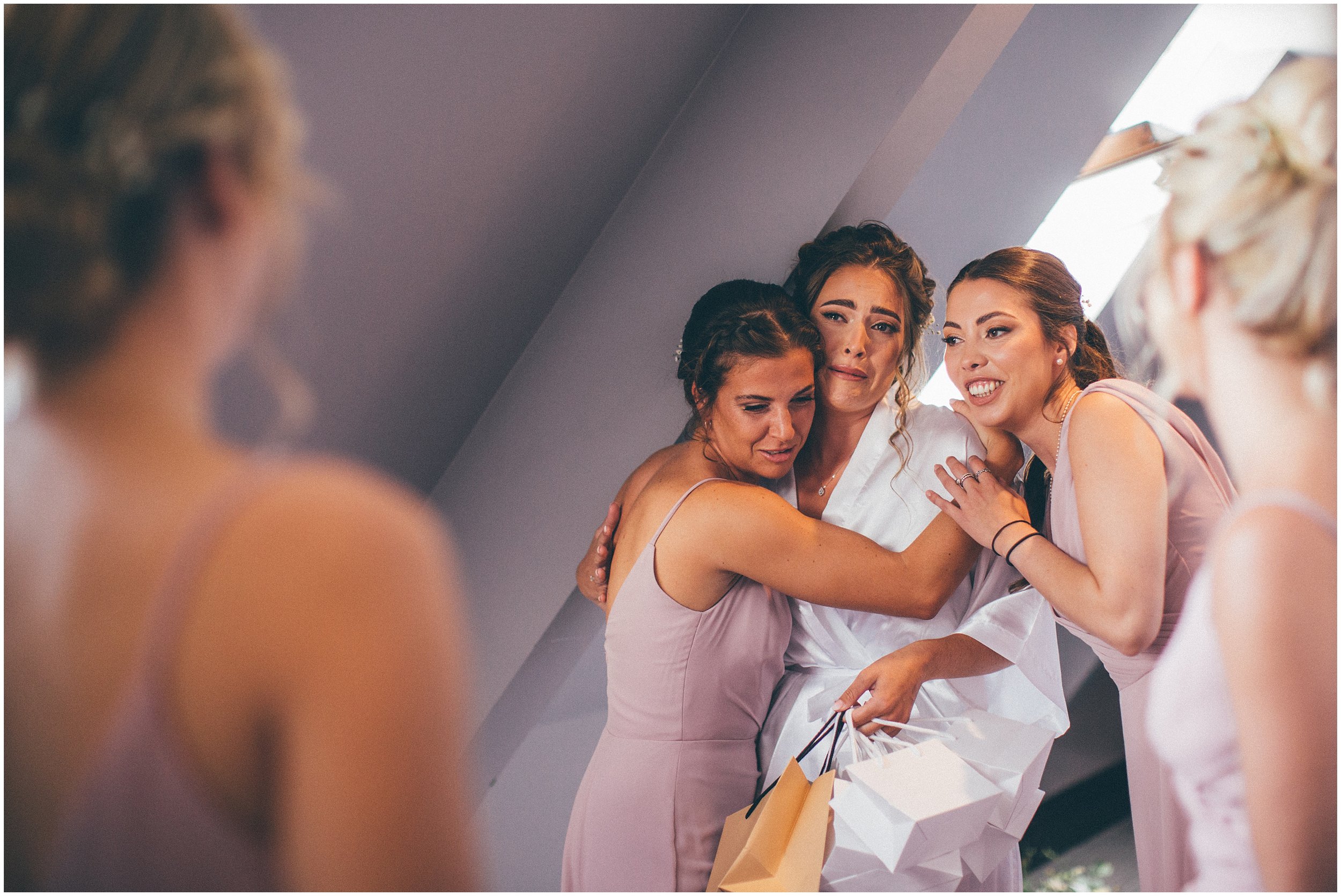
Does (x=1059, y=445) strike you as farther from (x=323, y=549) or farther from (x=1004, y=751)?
(x=323, y=549)

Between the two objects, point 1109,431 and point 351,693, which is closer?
point 351,693

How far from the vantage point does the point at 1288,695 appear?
1166 mm

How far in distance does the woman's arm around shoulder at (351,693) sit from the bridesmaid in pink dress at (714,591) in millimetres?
645

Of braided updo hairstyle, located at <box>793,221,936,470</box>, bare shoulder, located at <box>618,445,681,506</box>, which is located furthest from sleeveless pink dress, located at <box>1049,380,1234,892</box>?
bare shoulder, located at <box>618,445,681,506</box>

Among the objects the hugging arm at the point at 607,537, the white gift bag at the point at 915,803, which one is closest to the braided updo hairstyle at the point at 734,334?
the hugging arm at the point at 607,537

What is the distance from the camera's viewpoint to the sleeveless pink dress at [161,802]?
82cm

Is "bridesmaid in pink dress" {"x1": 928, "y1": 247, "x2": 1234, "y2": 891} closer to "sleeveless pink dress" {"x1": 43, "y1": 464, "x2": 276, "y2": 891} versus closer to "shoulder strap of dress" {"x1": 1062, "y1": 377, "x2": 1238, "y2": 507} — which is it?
"shoulder strap of dress" {"x1": 1062, "y1": 377, "x2": 1238, "y2": 507}

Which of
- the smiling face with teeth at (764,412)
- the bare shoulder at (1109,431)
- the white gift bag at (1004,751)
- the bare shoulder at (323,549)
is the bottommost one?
the bare shoulder at (323,549)

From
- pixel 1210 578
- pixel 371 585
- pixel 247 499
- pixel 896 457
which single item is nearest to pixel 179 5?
pixel 247 499

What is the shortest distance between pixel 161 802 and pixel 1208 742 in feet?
4.36

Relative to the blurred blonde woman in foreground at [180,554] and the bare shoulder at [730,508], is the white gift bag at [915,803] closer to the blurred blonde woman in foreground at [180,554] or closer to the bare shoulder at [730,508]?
the bare shoulder at [730,508]

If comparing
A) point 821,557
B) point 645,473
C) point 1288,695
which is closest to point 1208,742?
point 1288,695

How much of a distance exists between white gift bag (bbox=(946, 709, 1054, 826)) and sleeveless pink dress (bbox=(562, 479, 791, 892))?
1.16ft

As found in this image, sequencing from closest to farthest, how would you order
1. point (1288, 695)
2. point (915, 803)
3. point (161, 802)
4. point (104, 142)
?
point (161, 802) < point (104, 142) < point (1288, 695) < point (915, 803)
